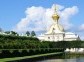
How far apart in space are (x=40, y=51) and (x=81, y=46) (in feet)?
89.5

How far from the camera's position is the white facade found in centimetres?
9300

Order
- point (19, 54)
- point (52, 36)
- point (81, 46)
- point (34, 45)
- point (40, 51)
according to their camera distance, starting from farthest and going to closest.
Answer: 1. point (52, 36)
2. point (81, 46)
3. point (34, 45)
4. point (40, 51)
5. point (19, 54)

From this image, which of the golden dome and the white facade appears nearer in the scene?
the white facade

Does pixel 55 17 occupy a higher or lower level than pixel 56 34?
higher

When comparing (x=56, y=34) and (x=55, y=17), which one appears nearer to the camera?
(x=56, y=34)

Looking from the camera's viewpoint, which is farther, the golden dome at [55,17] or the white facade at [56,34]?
the golden dome at [55,17]

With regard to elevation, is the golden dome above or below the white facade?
above

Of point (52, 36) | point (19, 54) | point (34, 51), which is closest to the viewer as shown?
point (19, 54)

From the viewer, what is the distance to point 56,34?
307 ft

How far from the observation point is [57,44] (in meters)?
76.9

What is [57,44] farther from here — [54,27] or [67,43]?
[54,27]

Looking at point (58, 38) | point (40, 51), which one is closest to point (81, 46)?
point (58, 38)

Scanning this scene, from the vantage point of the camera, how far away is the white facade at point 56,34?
305 ft

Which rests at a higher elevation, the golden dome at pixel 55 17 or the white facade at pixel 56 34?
the golden dome at pixel 55 17
